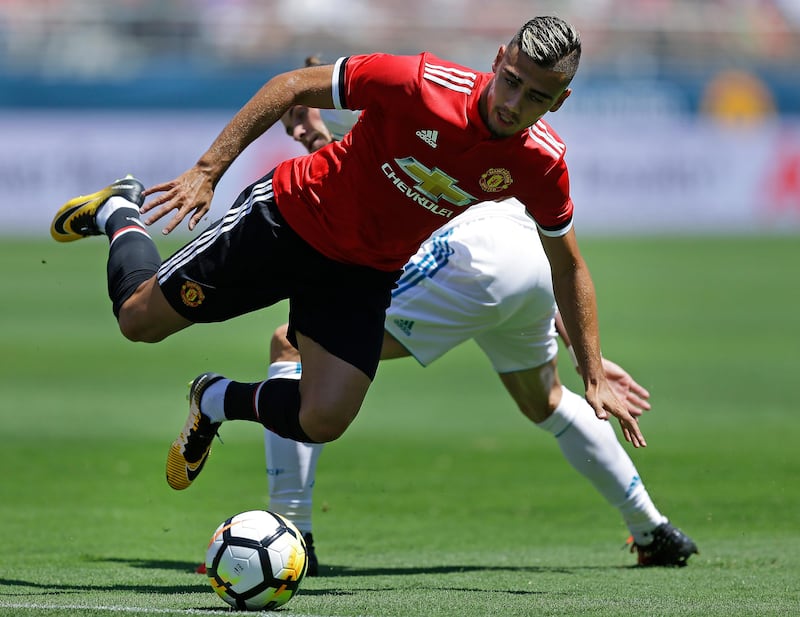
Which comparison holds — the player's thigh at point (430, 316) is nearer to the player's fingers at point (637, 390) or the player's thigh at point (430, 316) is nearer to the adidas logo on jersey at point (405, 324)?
the adidas logo on jersey at point (405, 324)

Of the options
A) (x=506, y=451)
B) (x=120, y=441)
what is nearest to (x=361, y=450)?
(x=506, y=451)

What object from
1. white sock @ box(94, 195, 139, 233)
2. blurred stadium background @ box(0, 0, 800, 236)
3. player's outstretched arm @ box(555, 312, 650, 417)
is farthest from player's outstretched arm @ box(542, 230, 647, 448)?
blurred stadium background @ box(0, 0, 800, 236)

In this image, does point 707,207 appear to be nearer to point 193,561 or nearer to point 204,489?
point 204,489

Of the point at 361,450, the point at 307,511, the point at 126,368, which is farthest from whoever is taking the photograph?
the point at 126,368

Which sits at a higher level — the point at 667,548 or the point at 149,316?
the point at 149,316

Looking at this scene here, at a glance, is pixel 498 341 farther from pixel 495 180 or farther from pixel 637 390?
pixel 495 180

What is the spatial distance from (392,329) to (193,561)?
1550 millimetres

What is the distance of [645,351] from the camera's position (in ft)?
46.5

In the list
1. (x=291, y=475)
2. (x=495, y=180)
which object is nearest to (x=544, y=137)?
(x=495, y=180)

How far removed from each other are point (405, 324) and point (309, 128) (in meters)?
1.16

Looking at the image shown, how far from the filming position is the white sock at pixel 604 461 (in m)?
6.55

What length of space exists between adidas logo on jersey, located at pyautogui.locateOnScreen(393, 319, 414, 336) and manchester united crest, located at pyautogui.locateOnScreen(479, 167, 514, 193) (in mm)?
1365

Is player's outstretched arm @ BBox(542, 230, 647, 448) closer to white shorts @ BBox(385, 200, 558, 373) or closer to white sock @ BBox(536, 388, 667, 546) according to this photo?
white shorts @ BBox(385, 200, 558, 373)

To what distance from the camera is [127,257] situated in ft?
20.2
